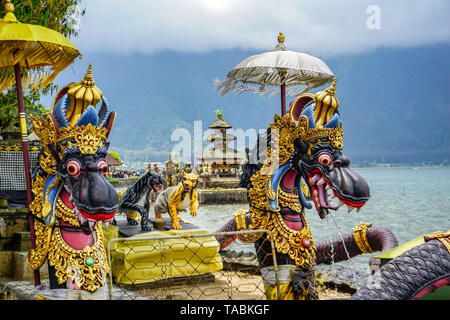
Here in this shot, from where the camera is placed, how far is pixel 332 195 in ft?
16.4

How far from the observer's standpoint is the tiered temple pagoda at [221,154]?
37.9 metres

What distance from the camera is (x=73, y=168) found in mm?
3957

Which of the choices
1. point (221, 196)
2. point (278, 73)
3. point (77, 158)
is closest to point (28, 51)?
point (77, 158)

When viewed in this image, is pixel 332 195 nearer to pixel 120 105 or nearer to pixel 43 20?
pixel 43 20

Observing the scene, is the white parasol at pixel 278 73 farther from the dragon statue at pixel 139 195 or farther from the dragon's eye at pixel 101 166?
the dragon's eye at pixel 101 166

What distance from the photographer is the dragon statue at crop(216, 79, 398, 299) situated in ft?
15.4

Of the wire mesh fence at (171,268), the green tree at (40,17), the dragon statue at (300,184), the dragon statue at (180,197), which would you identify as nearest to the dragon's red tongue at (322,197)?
the dragon statue at (300,184)

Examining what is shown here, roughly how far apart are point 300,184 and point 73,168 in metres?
2.67

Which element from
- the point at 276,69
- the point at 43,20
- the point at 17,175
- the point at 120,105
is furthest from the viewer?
the point at 120,105

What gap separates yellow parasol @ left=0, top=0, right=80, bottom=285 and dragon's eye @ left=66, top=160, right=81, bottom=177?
2.43ft

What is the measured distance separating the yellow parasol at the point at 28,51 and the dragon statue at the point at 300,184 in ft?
8.39

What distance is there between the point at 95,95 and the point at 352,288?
405 cm

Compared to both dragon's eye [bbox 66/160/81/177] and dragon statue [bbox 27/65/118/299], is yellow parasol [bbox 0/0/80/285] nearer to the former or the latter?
dragon statue [bbox 27/65/118/299]
